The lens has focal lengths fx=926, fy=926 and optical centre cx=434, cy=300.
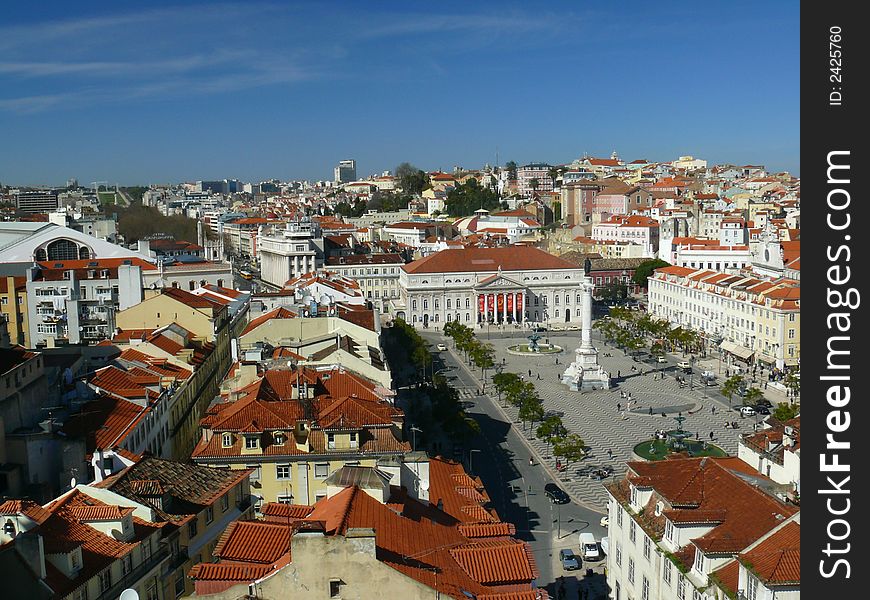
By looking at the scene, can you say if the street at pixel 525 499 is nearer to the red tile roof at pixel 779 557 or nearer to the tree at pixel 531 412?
the tree at pixel 531 412

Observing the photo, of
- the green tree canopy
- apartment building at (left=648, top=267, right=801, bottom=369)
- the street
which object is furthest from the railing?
the green tree canopy

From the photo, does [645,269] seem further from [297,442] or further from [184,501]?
[184,501]

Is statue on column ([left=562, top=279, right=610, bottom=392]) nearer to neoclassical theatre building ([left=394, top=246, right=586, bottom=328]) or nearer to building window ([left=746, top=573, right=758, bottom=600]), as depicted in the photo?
neoclassical theatre building ([left=394, top=246, right=586, bottom=328])

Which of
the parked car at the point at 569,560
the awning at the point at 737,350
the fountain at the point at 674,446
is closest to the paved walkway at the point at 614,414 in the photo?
the fountain at the point at 674,446

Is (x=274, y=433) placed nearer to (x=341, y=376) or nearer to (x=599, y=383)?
(x=341, y=376)

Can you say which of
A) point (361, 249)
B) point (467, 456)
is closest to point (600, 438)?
point (467, 456)
